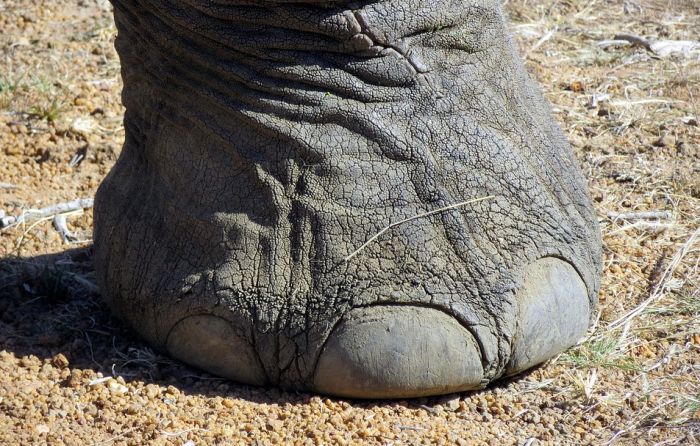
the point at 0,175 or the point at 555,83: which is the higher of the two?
the point at 555,83

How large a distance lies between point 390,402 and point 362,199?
565 millimetres

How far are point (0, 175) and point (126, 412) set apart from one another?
6.51 ft

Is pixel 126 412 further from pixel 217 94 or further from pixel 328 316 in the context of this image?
pixel 217 94

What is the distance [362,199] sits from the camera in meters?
2.72

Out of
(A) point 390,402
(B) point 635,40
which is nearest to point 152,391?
(A) point 390,402

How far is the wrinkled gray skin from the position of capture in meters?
2.70

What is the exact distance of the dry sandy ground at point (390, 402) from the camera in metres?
2.73

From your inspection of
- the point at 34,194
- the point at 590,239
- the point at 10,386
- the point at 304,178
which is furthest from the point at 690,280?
the point at 34,194

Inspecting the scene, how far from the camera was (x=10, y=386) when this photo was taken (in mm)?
2898

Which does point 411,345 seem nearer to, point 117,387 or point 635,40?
point 117,387

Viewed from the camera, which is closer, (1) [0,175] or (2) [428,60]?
(2) [428,60]

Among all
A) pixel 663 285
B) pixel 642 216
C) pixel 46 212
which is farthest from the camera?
pixel 46 212

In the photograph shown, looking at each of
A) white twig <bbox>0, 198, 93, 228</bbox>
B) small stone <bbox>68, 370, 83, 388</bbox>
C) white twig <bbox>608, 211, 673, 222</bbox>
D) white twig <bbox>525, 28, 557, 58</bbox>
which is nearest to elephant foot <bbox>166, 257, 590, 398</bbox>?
small stone <bbox>68, 370, 83, 388</bbox>

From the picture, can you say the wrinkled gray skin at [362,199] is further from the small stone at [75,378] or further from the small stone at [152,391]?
the small stone at [75,378]
